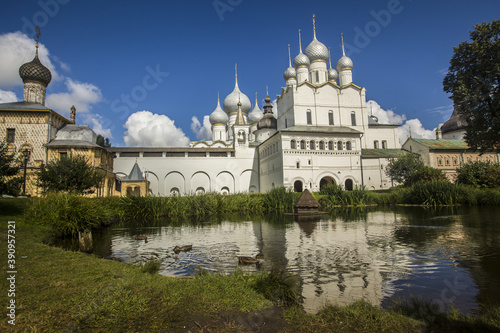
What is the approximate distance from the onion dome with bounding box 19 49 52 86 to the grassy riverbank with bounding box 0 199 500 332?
3199 centimetres

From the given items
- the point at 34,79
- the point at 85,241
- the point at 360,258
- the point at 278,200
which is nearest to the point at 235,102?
the point at 34,79

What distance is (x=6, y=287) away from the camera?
3658 millimetres

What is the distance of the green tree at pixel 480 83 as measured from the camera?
18297mm

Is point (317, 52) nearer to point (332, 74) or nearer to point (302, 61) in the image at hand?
point (302, 61)

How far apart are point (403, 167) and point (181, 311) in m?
33.1

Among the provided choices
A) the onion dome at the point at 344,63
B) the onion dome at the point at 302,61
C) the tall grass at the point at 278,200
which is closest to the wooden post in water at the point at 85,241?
the tall grass at the point at 278,200

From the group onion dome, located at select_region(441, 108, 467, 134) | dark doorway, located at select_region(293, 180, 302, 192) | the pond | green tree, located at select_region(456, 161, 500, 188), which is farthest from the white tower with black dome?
onion dome, located at select_region(441, 108, 467, 134)

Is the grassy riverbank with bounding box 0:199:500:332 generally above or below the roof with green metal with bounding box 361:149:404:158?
below

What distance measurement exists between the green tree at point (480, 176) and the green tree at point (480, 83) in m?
5.03

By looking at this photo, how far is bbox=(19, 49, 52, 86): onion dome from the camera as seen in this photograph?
95.7ft

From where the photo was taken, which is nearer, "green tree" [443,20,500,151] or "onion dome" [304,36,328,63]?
"green tree" [443,20,500,151]

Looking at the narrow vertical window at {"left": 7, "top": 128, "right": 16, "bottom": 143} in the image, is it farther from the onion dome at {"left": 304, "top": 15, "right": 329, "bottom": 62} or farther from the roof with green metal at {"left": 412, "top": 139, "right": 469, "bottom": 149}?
the roof with green metal at {"left": 412, "top": 139, "right": 469, "bottom": 149}

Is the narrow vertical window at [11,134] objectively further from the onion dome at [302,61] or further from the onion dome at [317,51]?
the onion dome at [317,51]

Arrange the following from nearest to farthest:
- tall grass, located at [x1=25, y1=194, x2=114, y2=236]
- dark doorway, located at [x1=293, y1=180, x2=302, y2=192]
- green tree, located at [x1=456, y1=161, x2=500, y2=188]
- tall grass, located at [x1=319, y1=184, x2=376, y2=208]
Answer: tall grass, located at [x1=25, y1=194, x2=114, y2=236]
green tree, located at [x1=456, y1=161, x2=500, y2=188]
tall grass, located at [x1=319, y1=184, x2=376, y2=208]
dark doorway, located at [x1=293, y1=180, x2=302, y2=192]
